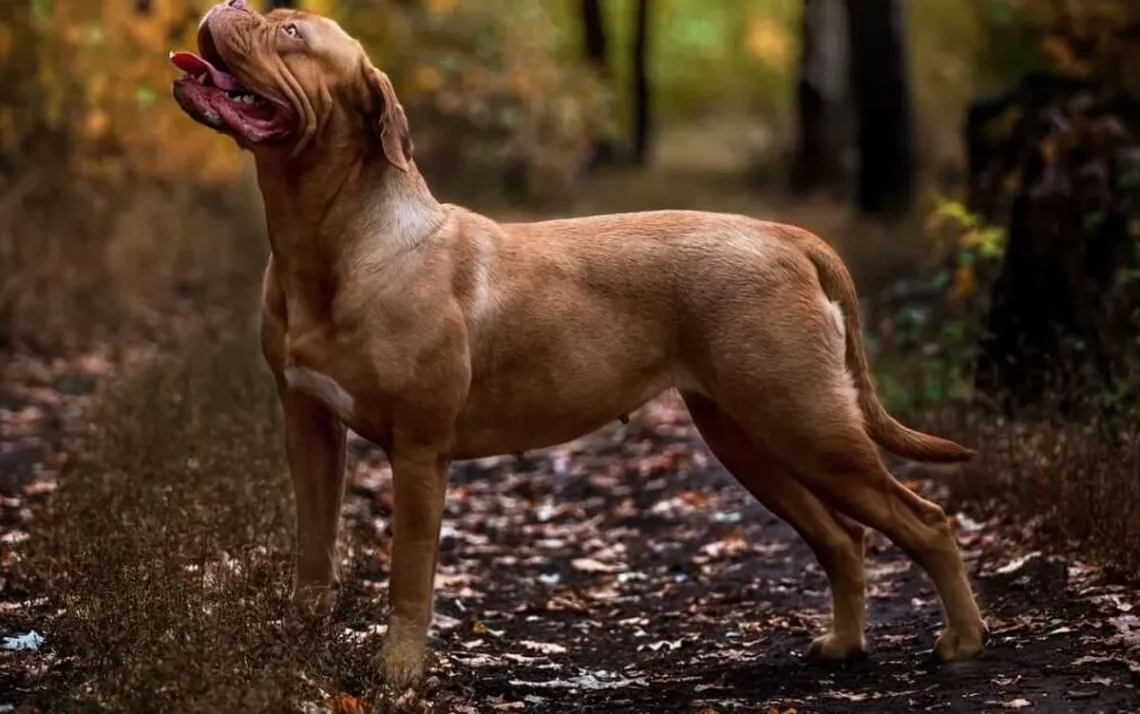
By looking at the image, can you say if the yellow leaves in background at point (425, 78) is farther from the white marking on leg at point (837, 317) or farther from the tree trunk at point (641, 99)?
the white marking on leg at point (837, 317)

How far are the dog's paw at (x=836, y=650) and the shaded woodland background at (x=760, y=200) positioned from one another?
1077mm

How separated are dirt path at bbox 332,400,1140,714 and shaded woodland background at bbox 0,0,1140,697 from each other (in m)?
0.56

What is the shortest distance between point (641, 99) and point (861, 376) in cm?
2802

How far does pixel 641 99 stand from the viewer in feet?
109

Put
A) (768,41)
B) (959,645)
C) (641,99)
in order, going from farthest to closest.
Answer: (768,41) → (641,99) → (959,645)

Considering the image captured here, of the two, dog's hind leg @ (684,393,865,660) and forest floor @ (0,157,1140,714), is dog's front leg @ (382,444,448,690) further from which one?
dog's hind leg @ (684,393,865,660)

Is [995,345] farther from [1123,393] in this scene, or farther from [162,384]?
[162,384]

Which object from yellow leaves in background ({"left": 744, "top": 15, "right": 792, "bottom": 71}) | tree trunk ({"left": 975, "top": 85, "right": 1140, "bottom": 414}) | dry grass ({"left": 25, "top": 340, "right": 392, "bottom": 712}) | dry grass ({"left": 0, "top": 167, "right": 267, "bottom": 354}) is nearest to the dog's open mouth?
dry grass ({"left": 25, "top": 340, "right": 392, "bottom": 712})

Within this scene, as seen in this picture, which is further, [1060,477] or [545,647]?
[1060,477]

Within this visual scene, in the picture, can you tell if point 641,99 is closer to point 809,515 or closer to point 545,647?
point 545,647

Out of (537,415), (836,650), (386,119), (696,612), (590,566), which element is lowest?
(590,566)

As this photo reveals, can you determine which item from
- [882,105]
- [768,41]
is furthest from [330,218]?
[768,41]

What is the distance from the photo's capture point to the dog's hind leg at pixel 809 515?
5695 mm

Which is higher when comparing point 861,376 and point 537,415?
point 861,376
